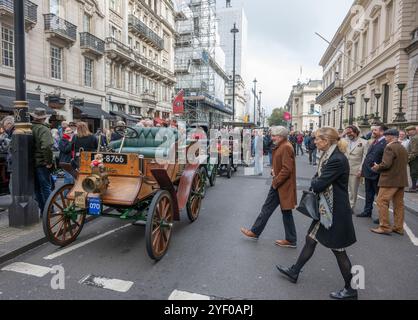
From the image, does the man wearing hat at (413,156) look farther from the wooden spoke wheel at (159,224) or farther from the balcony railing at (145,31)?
the balcony railing at (145,31)

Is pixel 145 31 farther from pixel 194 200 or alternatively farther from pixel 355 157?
pixel 194 200

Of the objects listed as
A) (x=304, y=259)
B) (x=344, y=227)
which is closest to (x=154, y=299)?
(x=304, y=259)

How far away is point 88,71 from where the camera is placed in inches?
997

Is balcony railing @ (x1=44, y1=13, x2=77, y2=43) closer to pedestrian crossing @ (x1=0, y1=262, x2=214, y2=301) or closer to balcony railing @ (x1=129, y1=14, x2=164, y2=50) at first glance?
balcony railing @ (x1=129, y1=14, x2=164, y2=50)

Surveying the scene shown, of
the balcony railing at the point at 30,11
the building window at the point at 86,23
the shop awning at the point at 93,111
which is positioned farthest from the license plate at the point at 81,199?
the building window at the point at 86,23

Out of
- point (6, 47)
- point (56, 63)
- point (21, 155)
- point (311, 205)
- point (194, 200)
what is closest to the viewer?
point (311, 205)

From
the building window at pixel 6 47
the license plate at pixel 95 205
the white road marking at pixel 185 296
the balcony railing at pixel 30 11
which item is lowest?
the white road marking at pixel 185 296

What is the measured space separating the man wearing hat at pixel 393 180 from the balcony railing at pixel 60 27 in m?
21.5

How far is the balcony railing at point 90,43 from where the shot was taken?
23.6m

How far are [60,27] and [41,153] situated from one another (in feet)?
63.4

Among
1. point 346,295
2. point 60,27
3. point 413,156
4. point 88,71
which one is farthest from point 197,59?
point 346,295

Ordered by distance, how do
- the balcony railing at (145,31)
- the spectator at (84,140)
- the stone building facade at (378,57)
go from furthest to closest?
1. the balcony railing at (145,31)
2. the stone building facade at (378,57)
3. the spectator at (84,140)

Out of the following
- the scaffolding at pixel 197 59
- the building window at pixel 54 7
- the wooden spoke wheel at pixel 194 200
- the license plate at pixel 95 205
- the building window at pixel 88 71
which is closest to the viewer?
the license plate at pixel 95 205

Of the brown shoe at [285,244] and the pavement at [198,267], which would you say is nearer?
the pavement at [198,267]
